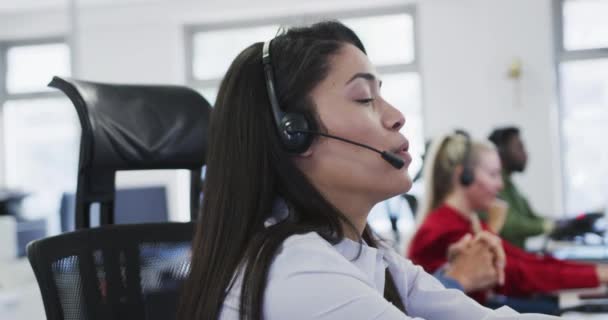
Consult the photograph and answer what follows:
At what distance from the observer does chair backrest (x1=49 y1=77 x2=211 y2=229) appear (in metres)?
1.26

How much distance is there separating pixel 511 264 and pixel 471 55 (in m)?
3.98

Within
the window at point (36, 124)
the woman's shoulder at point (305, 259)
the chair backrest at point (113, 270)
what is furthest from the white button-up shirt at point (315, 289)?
the window at point (36, 124)

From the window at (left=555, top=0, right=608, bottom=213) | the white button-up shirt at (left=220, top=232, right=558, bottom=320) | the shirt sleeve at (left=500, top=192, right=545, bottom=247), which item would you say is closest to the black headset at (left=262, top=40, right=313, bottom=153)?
the white button-up shirt at (left=220, top=232, right=558, bottom=320)

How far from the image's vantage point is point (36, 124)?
7082mm

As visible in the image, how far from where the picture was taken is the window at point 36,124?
7.04m

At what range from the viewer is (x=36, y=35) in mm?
6953

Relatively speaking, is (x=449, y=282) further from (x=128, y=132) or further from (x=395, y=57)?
(x=395, y=57)

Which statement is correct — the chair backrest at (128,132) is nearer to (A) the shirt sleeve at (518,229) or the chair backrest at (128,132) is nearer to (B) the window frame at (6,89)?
(A) the shirt sleeve at (518,229)

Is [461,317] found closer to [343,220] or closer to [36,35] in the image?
[343,220]

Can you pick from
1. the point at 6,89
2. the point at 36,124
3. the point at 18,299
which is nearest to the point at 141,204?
the point at 18,299

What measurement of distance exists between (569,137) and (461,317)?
556 cm

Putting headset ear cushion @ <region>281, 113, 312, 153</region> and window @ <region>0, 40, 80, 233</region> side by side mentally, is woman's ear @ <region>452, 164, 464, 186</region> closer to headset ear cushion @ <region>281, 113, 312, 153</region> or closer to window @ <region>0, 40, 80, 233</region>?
headset ear cushion @ <region>281, 113, 312, 153</region>

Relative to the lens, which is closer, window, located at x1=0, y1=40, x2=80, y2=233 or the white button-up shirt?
the white button-up shirt

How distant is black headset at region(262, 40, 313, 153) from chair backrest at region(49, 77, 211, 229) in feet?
1.54
